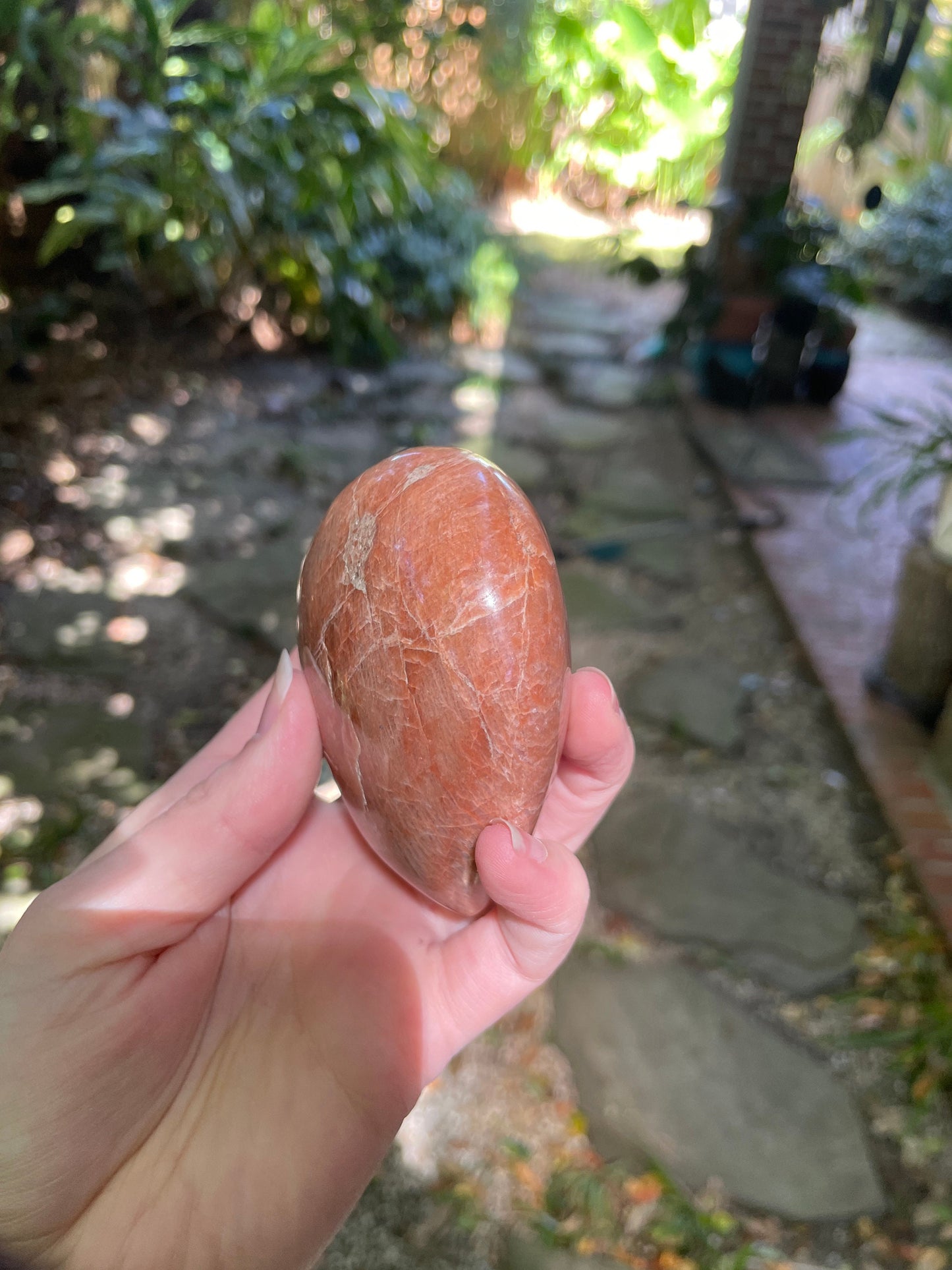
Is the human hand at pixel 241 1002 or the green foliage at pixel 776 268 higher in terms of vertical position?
the green foliage at pixel 776 268

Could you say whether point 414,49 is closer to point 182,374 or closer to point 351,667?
point 182,374

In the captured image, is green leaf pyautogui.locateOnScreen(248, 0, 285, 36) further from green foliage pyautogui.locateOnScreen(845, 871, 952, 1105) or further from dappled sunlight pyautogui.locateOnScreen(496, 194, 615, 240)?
green foliage pyautogui.locateOnScreen(845, 871, 952, 1105)

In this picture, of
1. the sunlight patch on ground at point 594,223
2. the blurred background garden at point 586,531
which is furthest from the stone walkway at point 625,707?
the sunlight patch on ground at point 594,223

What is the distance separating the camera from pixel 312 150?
170 inches

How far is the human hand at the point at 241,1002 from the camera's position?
1095mm

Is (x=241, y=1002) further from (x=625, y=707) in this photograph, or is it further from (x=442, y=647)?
(x=625, y=707)

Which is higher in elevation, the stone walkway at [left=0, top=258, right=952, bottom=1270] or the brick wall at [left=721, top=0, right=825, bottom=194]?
the brick wall at [left=721, top=0, right=825, bottom=194]

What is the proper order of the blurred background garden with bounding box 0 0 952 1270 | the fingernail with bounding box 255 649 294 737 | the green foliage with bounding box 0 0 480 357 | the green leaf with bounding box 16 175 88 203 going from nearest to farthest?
the fingernail with bounding box 255 649 294 737, the blurred background garden with bounding box 0 0 952 1270, the green leaf with bounding box 16 175 88 203, the green foliage with bounding box 0 0 480 357

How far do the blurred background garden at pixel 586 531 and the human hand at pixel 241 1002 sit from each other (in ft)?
1.82

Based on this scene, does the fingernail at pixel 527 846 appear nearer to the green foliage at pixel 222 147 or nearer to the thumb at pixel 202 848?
the thumb at pixel 202 848

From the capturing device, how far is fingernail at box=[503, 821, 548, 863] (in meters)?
1.15

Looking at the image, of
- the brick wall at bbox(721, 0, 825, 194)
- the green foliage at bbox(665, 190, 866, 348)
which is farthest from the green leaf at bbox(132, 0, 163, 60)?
the brick wall at bbox(721, 0, 825, 194)

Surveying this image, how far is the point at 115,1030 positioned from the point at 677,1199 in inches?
47.5

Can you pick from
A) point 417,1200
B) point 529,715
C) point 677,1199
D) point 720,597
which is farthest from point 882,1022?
point 720,597
